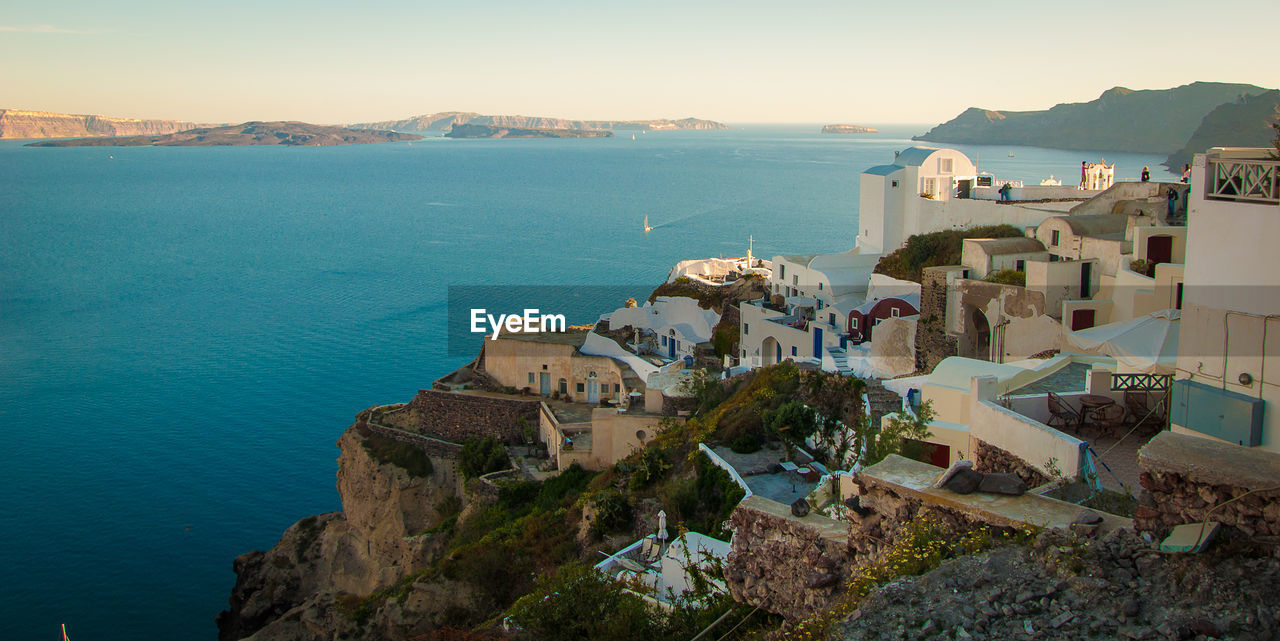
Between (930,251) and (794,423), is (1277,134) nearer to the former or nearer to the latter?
(794,423)

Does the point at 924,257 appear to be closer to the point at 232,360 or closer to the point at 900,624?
the point at 900,624

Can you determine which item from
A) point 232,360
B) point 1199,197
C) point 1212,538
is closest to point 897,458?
point 1212,538

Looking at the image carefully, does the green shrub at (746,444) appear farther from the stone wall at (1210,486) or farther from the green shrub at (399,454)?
the green shrub at (399,454)

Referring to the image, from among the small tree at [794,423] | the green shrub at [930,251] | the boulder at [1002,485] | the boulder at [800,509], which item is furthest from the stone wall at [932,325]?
the boulder at [1002,485]

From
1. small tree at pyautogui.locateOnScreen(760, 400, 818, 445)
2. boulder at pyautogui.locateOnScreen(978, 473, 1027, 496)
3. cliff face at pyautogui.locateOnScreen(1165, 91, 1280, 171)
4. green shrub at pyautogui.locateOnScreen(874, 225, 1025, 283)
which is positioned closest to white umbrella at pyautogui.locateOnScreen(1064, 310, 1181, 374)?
small tree at pyautogui.locateOnScreen(760, 400, 818, 445)

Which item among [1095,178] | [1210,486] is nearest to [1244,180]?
[1210,486]
